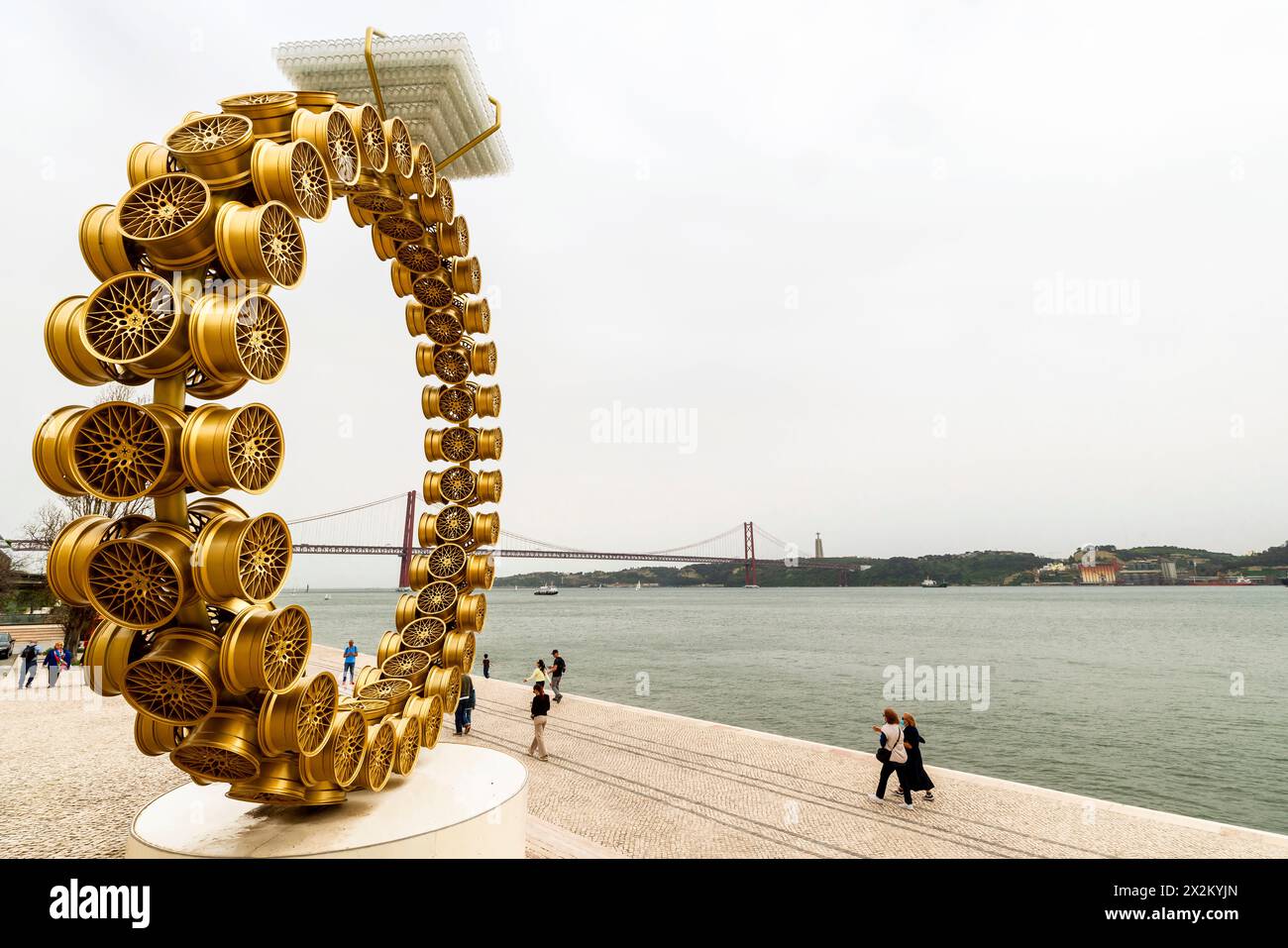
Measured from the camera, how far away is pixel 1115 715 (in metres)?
25.5

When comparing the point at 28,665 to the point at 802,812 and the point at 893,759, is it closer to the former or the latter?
the point at 802,812

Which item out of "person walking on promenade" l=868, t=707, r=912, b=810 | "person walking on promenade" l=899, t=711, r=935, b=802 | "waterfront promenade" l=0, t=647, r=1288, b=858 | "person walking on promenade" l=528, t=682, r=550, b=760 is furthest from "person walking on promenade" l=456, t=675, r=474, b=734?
"person walking on promenade" l=899, t=711, r=935, b=802

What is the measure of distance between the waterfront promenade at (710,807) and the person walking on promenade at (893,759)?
0.23 meters

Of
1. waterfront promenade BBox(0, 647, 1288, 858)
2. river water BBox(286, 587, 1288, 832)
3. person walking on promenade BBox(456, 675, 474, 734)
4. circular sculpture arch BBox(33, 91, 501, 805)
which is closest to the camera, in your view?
circular sculpture arch BBox(33, 91, 501, 805)

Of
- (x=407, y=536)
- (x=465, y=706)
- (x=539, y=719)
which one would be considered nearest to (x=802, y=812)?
(x=539, y=719)

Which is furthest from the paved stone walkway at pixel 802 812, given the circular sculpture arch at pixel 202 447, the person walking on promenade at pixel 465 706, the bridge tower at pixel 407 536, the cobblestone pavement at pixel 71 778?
the bridge tower at pixel 407 536

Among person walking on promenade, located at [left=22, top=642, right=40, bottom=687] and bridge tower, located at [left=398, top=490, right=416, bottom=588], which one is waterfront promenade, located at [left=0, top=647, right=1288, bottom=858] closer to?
person walking on promenade, located at [left=22, top=642, right=40, bottom=687]

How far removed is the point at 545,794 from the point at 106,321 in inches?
354

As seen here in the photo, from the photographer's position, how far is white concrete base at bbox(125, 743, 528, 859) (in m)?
5.75

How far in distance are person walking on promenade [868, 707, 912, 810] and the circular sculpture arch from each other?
8075 millimetres

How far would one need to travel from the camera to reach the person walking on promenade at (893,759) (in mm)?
10289

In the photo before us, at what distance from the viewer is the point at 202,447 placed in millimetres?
4688

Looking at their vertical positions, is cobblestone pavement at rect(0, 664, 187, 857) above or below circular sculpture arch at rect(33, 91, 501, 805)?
below

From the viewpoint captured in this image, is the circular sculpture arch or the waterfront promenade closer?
the circular sculpture arch
